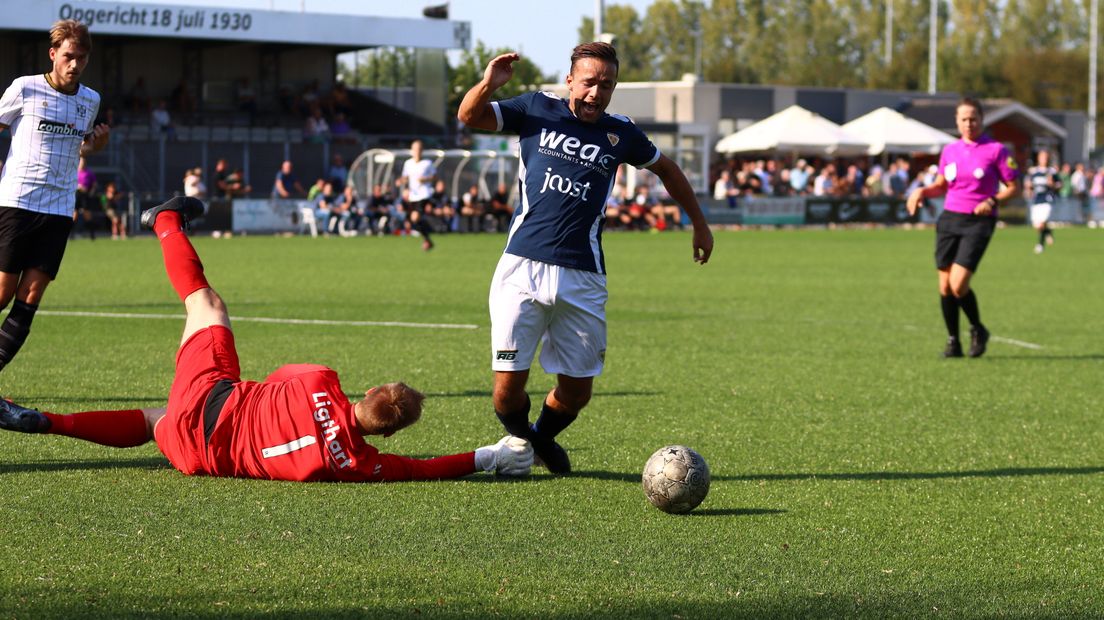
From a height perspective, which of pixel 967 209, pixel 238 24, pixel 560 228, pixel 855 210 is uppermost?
pixel 238 24

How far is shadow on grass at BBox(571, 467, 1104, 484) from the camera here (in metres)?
6.99

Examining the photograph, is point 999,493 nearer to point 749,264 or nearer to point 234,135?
point 749,264

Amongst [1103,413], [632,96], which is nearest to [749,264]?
[1103,413]

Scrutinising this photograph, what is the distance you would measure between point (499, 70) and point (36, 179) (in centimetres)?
324

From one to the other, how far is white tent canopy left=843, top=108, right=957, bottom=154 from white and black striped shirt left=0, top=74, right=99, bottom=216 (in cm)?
4539

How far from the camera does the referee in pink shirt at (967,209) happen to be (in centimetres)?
1251

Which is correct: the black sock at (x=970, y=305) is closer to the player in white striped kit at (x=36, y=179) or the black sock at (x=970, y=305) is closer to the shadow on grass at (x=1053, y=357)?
the shadow on grass at (x=1053, y=357)

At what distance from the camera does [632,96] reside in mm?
70062

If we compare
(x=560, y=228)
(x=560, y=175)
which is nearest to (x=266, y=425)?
(x=560, y=228)

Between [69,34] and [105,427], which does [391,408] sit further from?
[69,34]

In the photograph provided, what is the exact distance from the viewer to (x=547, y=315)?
6750mm

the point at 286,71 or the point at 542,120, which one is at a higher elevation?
the point at 286,71

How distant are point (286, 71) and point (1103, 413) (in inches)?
1764

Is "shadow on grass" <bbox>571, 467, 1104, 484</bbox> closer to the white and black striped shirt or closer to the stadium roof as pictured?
the white and black striped shirt
